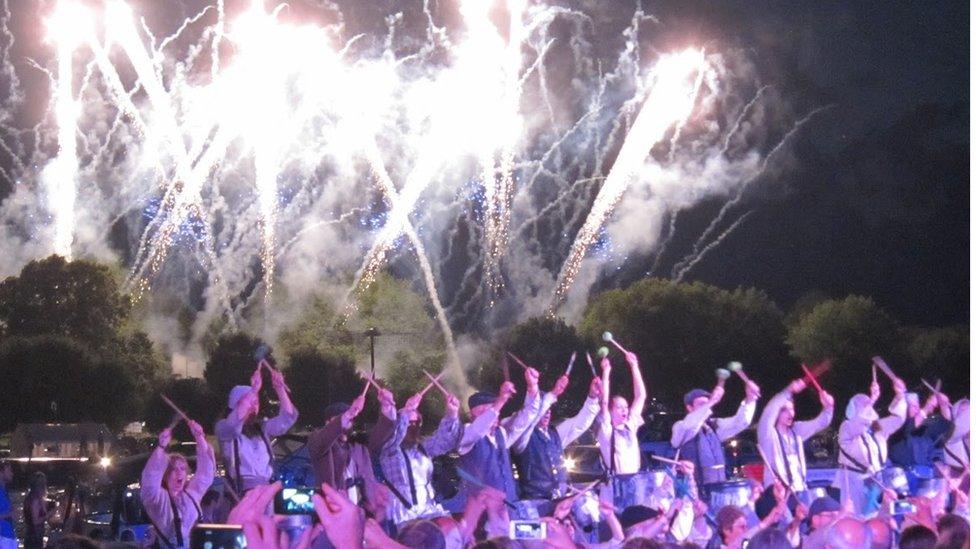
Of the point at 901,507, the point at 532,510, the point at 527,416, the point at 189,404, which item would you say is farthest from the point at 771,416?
the point at 189,404

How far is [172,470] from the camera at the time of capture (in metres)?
9.88

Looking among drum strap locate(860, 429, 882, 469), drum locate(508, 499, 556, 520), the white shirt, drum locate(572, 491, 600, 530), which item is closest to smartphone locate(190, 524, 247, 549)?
drum locate(508, 499, 556, 520)

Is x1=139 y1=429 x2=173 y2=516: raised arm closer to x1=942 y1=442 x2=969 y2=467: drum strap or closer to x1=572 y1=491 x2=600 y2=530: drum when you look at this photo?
x1=572 y1=491 x2=600 y2=530: drum

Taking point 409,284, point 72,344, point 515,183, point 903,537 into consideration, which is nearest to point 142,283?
point 409,284

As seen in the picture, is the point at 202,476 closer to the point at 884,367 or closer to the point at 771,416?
the point at 771,416

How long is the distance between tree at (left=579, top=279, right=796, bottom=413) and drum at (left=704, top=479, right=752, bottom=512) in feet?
126

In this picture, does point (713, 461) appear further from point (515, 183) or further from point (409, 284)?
point (409, 284)

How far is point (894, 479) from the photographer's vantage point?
12664mm

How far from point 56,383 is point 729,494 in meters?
44.6

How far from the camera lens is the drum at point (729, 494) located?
428 inches

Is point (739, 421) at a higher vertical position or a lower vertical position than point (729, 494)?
higher

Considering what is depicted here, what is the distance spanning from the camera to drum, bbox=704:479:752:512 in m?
10.9

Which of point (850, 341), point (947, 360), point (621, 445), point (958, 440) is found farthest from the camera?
point (850, 341)

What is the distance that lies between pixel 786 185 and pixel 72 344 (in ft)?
104
